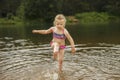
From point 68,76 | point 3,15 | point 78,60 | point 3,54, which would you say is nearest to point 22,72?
point 68,76

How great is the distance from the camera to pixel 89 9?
7106 cm

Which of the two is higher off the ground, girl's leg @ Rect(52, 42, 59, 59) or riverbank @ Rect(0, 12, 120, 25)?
girl's leg @ Rect(52, 42, 59, 59)

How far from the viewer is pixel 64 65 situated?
13.1m

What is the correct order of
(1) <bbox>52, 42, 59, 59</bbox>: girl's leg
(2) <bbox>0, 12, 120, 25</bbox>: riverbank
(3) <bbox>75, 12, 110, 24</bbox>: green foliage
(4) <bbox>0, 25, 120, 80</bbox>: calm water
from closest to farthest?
(4) <bbox>0, 25, 120, 80</bbox>: calm water
(1) <bbox>52, 42, 59, 59</bbox>: girl's leg
(2) <bbox>0, 12, 120, 25</bbox>: riverbank
(3) <bbox>75, 12, 110, 24</bbox>: green foliage

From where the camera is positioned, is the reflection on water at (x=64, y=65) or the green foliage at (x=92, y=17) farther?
the green foliage at (x=92, y=17)

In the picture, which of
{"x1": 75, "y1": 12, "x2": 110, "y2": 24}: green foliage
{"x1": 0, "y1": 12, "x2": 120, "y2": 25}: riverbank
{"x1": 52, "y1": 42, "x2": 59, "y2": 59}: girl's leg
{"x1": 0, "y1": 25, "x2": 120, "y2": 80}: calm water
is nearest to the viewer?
{"x1": 0, "y1": 25, "x2": 120, "y2": 80}: calm water

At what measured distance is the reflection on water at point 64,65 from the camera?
11008 millimetres

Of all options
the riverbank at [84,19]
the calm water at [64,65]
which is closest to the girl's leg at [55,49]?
the calm water at [64,65]

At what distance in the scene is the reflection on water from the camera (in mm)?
11008

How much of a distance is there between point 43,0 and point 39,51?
45638mm

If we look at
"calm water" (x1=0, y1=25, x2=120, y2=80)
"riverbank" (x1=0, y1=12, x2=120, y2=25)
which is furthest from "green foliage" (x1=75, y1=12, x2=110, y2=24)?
"calm water" (x1=0, y1=25, x2=120, y2=80)

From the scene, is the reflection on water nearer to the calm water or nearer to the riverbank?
the calm water

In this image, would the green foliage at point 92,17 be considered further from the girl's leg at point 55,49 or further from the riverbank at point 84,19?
the girl's leg at point 55,49

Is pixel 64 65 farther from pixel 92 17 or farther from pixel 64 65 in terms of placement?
pixel 92 17
